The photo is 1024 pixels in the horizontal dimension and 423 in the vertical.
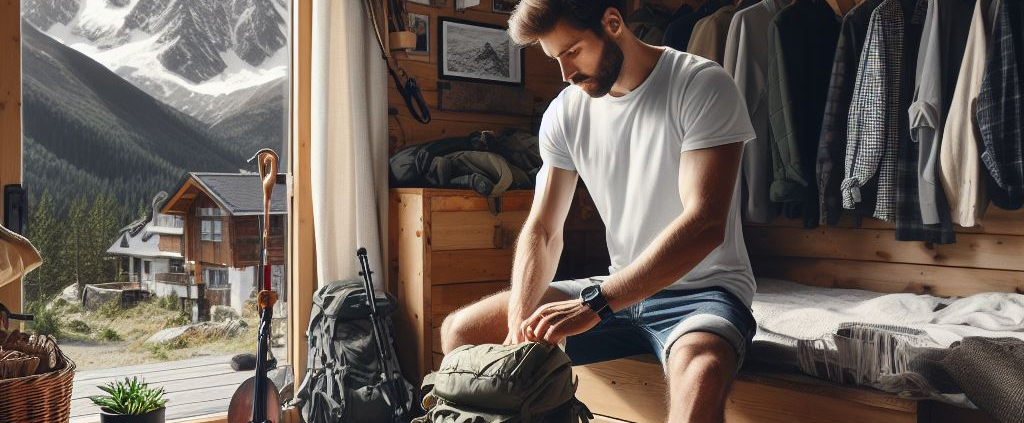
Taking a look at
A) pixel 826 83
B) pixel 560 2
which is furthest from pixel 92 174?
pixel 826 83

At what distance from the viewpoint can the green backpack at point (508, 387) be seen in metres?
1.72

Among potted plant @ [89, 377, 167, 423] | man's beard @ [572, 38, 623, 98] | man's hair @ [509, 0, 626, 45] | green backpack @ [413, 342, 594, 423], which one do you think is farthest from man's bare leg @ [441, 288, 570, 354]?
potted plant @ [89, 377, 167, 423]

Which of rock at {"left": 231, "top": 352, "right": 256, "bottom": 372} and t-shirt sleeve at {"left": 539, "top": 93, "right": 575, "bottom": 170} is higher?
t-shirt sleeve at {"left": 539, "top": 93, "right": 575, "bottom": 170}

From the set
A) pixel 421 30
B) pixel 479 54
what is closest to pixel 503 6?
pixel 479 54

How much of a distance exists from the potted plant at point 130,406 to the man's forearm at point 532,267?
4.31 feet

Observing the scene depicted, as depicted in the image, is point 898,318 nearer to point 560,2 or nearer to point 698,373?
point 698,373

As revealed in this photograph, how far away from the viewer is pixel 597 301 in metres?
1.83

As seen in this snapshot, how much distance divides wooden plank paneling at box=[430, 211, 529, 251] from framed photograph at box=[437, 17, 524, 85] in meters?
0.67

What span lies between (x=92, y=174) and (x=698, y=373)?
2.27 meters

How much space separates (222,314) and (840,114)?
225cm

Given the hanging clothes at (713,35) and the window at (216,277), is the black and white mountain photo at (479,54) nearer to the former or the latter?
the hanging clothes at (713,35)

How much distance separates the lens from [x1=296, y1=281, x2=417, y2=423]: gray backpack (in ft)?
10.2

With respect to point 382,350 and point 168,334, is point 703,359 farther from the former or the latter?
point 168,334

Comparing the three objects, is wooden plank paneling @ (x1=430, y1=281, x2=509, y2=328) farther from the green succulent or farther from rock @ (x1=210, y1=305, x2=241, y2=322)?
the green succulent
